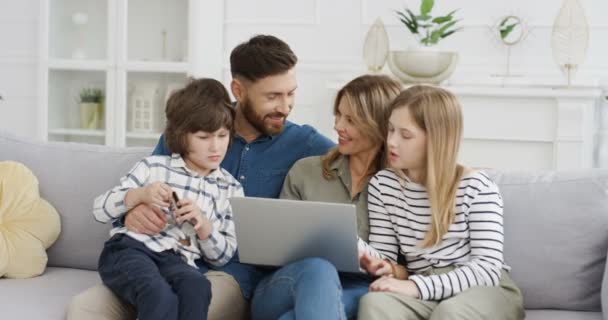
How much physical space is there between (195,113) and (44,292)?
594mm

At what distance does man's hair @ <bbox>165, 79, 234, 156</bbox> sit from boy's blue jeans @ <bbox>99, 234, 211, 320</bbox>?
293 mm

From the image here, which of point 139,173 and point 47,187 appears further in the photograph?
point 47,187

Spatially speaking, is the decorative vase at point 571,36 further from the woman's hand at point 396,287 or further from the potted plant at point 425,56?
the woman's hand at point 396,287

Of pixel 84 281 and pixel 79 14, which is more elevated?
pixel 79 14

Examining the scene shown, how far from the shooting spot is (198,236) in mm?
2076

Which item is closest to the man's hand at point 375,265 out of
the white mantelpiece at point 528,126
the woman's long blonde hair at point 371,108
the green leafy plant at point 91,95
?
the woman's long blonde hair at point 371,108

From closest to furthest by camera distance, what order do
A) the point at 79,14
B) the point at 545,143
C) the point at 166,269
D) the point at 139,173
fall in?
1. the point at 166,269
2. the point at 139,173
3. the point at 545,143
4. the point at 79,14

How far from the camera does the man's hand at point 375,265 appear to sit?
198 cm

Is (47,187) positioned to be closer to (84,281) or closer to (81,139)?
(84,281)

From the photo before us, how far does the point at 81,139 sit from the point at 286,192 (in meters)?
2.51

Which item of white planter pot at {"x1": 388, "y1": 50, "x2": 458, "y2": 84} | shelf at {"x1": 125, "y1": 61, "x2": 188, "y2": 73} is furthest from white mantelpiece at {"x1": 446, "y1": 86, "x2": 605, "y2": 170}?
shelf at {"x1": 125, "y1": 61, "x2": 188, "y2": 73}

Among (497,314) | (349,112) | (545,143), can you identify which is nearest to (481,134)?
(545,143)

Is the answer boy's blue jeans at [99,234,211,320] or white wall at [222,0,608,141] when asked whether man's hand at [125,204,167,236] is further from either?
white wall at [222,0,608,141]

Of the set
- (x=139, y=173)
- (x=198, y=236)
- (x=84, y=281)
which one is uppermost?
(x=139, y=173)
